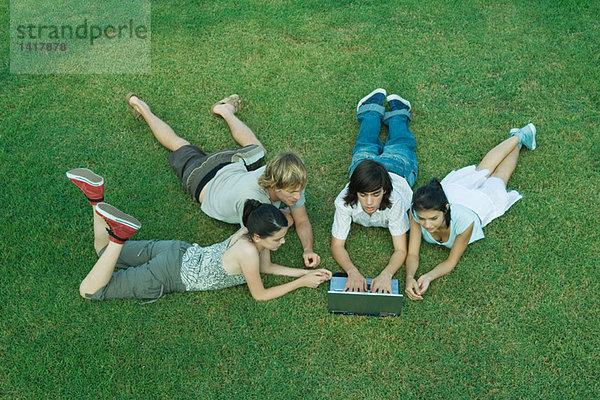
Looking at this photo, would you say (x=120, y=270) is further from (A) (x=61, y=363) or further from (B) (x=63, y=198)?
(B) (x=63, y=198)

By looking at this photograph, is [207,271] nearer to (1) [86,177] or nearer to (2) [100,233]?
(2) [100,233]

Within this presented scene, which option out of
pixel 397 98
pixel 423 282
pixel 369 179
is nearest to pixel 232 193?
pixel 369 179

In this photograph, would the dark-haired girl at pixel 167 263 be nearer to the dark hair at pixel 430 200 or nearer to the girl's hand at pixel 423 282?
the girl's hand at pixel 423 282

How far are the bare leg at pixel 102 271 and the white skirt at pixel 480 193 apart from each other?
112 inches

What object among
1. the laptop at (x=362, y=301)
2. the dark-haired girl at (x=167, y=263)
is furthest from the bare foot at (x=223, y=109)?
the laptop at (x=362, y=301)

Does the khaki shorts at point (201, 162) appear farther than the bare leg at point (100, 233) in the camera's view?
Yes

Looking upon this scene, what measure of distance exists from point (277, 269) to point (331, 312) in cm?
63

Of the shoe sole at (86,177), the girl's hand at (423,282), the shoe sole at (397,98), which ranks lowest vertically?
the girl's hand at (423,282)

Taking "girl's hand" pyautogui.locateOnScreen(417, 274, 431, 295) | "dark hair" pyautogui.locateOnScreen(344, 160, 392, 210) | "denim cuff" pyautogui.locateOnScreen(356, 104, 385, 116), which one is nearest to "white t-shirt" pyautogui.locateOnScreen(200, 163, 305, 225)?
"dark hair" pyautogui.locateOnScreen(344, 160, 392, 210)

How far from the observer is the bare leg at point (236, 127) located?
6090mm

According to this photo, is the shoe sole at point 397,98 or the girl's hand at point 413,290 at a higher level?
the shoe sole at point 397,98

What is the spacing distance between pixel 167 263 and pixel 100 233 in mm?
658

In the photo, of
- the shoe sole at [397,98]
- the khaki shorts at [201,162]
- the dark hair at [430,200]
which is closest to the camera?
the dark hair at [430,200]

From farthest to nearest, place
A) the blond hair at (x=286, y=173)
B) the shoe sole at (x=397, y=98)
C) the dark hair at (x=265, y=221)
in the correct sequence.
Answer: the shoe sole at (x=397, y=98) → the blond hair at (x=286, y=173) → the dark hair at (x=265, y=221)
